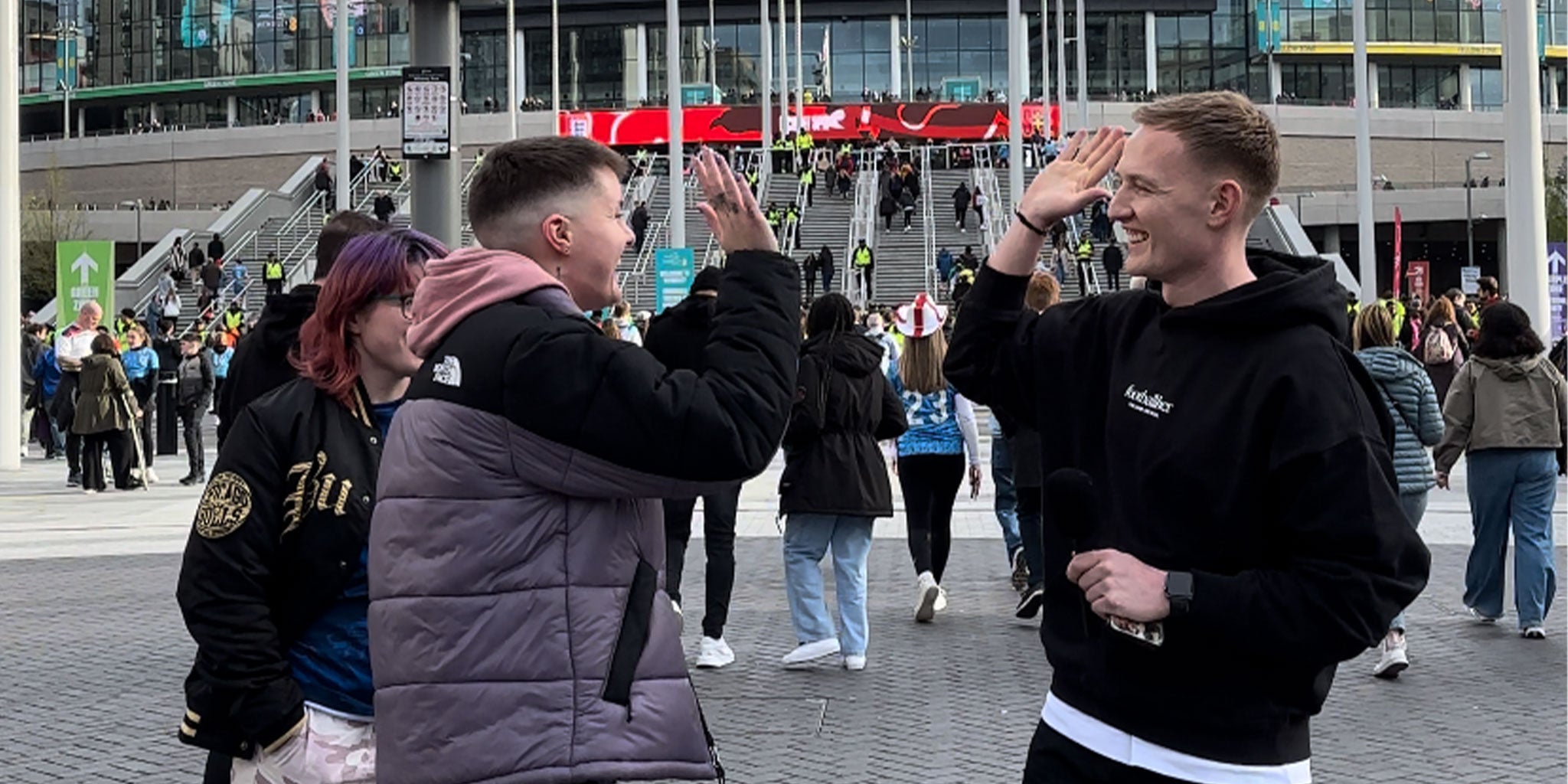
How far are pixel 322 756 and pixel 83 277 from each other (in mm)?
24046

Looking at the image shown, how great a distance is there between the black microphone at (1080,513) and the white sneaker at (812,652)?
639cm

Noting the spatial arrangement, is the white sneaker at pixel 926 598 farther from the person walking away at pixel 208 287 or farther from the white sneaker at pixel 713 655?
the person walking away at pixel 208 287

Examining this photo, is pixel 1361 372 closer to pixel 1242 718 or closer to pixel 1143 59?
pixel 1242 718

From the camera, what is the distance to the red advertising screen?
8375 centimetres

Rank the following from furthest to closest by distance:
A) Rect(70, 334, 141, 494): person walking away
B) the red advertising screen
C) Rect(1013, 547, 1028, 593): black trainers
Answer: the red advertising screen < Rect(70, 334, 141, 494): person walking away < Rect(1013, 547, 1028, 593): black trainers

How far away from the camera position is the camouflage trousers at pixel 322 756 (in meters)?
3.71

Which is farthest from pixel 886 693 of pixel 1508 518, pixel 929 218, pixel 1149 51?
pixel 1149 51

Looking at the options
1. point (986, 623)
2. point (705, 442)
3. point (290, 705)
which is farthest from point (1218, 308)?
point (986, 623)

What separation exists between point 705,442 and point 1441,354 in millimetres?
17240

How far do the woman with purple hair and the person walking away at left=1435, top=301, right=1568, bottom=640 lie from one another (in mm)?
7674

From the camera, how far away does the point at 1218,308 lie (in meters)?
3.04

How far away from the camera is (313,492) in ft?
12.5

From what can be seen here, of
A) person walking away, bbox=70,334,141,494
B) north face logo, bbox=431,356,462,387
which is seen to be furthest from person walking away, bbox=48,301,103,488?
north face logo, bbox=431,356,462,387

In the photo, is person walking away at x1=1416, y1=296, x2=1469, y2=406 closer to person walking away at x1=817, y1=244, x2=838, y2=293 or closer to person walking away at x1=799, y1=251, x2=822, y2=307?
person walking away at x1=799, y1=251, x2=822, y2=307
